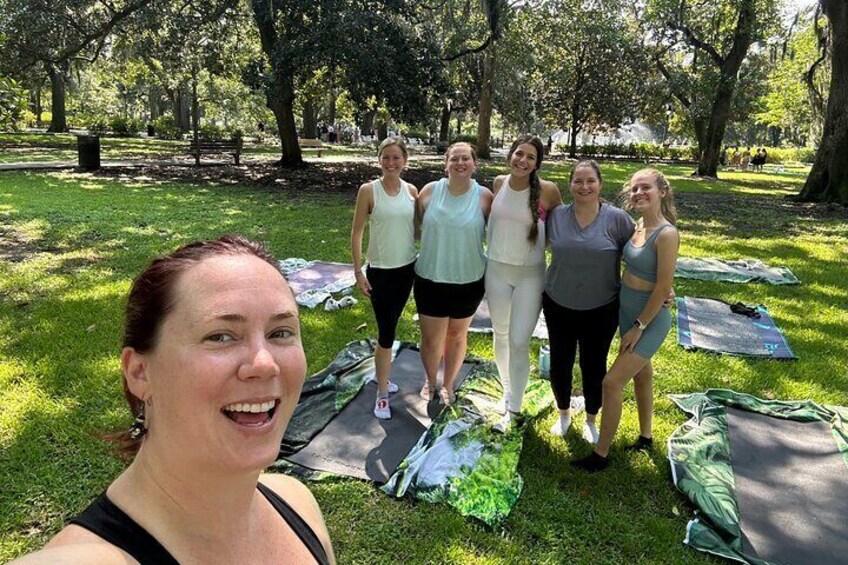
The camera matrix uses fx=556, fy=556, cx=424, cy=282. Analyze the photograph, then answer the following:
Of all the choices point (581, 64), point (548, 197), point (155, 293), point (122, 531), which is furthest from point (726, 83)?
point (122, 531)

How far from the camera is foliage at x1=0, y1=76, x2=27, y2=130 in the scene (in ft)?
15.1

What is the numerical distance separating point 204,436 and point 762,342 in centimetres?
537

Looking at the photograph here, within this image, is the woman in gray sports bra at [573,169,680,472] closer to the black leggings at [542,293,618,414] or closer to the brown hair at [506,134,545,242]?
the black leggings at [542,293,618,414]

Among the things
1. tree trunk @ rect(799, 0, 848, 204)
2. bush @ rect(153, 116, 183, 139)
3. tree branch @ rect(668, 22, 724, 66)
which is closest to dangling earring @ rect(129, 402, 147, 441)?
tree trunk @ rect(799, 0, 848, 204)

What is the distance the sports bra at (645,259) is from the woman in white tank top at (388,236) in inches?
51.8

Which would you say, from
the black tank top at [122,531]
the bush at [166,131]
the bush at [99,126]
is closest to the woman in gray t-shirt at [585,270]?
the black tank top at [122,531]

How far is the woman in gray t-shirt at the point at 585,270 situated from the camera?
10.0 feet

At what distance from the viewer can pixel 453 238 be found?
3.36 meters

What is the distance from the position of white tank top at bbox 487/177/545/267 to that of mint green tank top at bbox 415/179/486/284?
0.13m

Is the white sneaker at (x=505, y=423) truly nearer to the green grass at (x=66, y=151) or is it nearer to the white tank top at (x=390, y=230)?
the white tank top at (x=390, y=230)

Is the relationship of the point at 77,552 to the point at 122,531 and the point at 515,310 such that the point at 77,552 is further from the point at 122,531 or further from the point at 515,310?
the point at 515,310

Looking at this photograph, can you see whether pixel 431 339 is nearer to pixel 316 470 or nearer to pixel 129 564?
pixel 316 470

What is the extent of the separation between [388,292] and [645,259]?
1.53 meters

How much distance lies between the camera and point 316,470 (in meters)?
3.13
